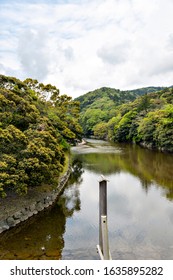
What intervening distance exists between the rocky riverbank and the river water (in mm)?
327

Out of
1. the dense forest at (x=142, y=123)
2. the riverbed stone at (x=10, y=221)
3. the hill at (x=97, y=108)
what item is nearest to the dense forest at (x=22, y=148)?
the riverbed stone at (x=10, y=221)

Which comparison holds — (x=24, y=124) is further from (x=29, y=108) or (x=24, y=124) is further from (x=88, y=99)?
(x=88, y=99)

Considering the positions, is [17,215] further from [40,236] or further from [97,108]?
[97,108]

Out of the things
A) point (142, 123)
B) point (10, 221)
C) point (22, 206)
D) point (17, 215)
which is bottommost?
point (10, 221)

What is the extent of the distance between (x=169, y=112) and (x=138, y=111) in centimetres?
1625

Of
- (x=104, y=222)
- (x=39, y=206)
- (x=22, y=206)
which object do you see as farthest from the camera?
(x=39, y=206)

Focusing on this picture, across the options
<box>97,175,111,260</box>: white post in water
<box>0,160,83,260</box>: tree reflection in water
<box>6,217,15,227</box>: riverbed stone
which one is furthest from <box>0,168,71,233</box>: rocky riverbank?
Answer: <box>97,175,111,260</box>: white post in water

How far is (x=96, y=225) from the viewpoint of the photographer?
12.9 m

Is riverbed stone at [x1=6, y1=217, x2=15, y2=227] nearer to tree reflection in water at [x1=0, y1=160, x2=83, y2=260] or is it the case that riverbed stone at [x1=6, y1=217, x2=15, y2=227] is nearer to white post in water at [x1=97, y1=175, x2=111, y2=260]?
tree reflection in water at [x1=0, y1=160, x2=83, y2=260]

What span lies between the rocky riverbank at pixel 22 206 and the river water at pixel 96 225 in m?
0.33

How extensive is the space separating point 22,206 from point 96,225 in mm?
3592

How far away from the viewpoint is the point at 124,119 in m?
55.4

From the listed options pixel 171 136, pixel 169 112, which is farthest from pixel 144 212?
pixel 169 112

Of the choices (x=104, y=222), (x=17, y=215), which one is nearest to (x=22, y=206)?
(x=17, y=215)
